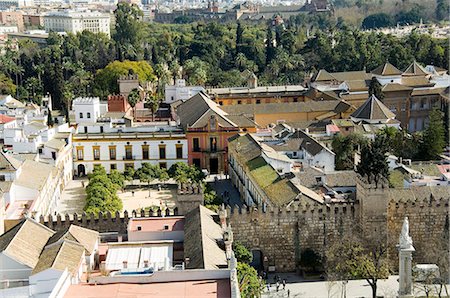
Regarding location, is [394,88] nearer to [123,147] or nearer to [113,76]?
[123,147]

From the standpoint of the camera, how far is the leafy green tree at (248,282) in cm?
1795

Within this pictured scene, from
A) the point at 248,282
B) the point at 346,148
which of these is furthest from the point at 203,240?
the point at 346,148

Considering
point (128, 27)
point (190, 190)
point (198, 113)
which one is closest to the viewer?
point (190, 190)

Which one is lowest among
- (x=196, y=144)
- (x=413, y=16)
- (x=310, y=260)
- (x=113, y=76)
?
(x=310, y=260)

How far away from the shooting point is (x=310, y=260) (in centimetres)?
2217

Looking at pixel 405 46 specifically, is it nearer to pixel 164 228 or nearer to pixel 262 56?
pixel 262 56

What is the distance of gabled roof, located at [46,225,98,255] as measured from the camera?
17.1 metres

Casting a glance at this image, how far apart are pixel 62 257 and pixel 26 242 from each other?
2.20m

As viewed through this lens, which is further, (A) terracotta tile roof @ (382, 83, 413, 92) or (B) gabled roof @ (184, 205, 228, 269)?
(A) terracotta tile roof @ (382, 83, 413, 92)

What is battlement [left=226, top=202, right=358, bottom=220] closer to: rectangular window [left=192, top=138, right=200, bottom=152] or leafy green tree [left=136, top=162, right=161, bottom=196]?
leafy green tree [left=136, top=162, right=161, bottom=196]

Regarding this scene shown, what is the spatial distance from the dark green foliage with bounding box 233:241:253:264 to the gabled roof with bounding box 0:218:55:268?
5.56 meters

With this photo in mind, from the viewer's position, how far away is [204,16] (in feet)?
457

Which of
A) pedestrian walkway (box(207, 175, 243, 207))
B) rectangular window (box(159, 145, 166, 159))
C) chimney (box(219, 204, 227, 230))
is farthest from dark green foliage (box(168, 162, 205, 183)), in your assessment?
Result: chimney (box(219, 204, 227, 230))

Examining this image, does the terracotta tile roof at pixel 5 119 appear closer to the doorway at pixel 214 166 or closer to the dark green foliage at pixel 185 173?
the dark green foliage at pixel 185 173
